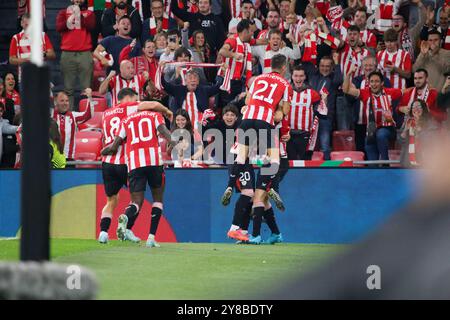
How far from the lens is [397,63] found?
17.3 meters

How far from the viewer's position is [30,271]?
137 inches

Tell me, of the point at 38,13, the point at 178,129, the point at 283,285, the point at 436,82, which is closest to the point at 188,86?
the point at 178,129

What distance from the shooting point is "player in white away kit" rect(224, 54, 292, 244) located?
14445mm

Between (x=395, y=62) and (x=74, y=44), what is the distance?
5658 millimetres

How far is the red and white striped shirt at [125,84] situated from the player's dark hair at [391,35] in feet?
13.6

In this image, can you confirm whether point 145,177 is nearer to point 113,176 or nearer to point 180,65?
point 113,176

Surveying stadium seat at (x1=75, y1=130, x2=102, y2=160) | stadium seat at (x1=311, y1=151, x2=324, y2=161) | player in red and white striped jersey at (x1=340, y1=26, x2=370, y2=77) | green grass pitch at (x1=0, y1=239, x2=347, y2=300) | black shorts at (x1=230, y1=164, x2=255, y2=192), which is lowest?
green grass pitch at (x1=0, y1=239, x2=347, y2=300)

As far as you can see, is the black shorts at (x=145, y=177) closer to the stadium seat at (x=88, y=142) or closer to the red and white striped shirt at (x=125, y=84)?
the stadium seat at (x=88, y=142)

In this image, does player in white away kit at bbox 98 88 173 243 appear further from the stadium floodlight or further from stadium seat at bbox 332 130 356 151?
the stadium floodlight

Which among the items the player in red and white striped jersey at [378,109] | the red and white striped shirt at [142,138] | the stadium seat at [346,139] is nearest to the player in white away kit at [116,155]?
the red and white striped shirt at [142,138]

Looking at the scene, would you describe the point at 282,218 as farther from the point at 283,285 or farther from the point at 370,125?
the point at 283,285

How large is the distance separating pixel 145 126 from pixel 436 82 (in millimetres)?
5388

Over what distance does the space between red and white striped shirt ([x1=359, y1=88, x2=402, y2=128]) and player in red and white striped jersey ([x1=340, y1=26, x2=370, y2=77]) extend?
2.11ft

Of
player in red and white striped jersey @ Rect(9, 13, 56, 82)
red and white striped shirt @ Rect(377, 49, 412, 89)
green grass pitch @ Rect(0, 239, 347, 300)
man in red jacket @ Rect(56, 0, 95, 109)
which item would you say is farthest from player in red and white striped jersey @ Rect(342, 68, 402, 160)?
player in red and white striped jersey @ Rect(9, 13, 56, 82)
